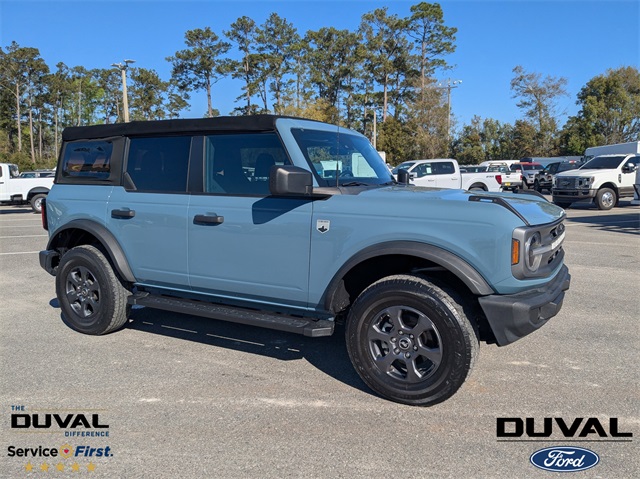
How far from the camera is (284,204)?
4023 mm

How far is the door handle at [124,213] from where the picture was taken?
480 cm

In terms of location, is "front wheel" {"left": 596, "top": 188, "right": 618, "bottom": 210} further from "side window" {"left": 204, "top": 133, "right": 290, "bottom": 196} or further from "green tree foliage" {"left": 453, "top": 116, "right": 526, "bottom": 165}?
"green tree foliage" {"left": 453, "top": 116, "right": 526, "bottom": 165}

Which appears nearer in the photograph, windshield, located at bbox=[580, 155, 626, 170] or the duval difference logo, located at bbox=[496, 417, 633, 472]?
the duval difference logo, located at bbox=[496, 417, 633, 472]

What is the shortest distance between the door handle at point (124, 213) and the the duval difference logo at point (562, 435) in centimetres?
346

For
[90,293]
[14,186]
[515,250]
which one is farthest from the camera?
[14,186]

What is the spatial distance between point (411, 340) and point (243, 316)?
134 cm

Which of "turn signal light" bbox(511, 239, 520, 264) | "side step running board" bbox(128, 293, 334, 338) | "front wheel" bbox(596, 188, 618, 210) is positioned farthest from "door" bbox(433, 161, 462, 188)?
"turn signal light" bbox(511, 239, 520, 264)

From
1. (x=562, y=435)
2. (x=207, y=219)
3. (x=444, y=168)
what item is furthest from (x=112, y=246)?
(x=444, y=168)

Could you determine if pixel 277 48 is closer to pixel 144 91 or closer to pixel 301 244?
pixel 144 91

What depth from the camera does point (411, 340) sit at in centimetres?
359

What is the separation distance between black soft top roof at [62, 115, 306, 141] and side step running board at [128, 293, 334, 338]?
1.47 m

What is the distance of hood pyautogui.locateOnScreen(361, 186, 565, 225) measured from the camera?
3444mm

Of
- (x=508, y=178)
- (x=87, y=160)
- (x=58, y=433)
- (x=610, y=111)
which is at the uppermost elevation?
(x=610, y=111)

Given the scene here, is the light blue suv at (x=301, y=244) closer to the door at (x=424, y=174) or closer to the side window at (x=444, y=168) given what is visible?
the door at (x=424, y=174)
